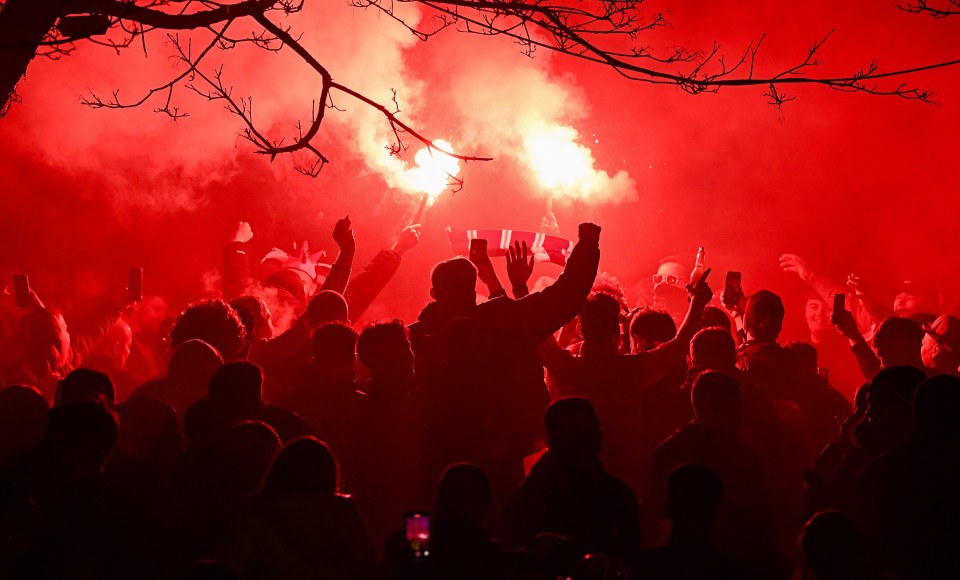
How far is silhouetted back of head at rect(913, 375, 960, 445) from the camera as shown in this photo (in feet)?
11.8

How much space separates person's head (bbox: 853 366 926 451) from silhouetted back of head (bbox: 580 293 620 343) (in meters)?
1.45

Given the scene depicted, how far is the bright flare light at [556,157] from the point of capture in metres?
16.5

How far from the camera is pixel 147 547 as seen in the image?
3.53 meters

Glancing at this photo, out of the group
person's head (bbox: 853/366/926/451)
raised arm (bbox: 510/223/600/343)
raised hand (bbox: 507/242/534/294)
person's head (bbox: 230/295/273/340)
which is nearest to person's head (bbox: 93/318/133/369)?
person's head (bbox: 230/295/273/340)

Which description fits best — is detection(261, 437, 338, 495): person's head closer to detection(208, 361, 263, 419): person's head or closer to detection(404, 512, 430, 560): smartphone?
detection(404, 512, 430, 560): smartphone

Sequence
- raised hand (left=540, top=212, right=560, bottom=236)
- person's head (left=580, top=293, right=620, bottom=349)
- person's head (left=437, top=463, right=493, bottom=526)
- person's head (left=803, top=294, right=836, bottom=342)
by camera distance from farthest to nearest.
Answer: raised hand (left=540, top=212, right=560, bottom=236) → person's head (left=803, top=294, right=836, bottom=342) → person's head (left=580, top=293, right=620, bottom=349) → person's head (left=437, top=463, right=493, bottom=526)

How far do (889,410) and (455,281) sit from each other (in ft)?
7.52

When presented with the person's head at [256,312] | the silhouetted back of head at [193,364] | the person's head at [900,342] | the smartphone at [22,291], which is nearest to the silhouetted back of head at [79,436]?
the silhouetted back of head at [193,364]

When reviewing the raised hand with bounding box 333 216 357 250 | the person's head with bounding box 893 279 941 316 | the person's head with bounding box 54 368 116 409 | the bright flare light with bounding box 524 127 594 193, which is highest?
the bright flare light with bounding box 524 127 594 193

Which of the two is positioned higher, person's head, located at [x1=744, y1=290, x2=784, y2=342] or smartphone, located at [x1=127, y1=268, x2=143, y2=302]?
smartphone, located at [x1=127, y1=268, x2=143, y2=302]

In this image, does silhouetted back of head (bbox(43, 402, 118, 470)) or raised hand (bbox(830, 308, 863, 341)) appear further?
raised hand (bbox(830, 308, 863, 341))

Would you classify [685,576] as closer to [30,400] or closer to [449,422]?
[449,422]

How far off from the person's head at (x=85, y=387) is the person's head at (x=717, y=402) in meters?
2.79

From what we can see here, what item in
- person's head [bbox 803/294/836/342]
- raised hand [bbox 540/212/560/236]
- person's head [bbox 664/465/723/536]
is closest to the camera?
person's head [bbox 664/465/723/536]
